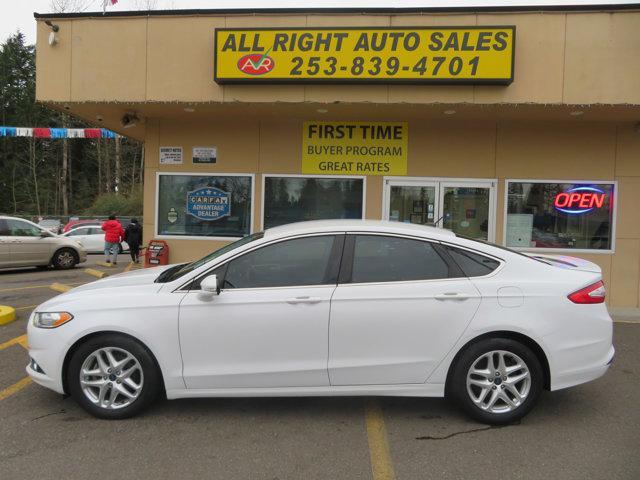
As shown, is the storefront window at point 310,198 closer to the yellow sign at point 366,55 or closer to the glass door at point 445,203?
the glass door at point 445,203

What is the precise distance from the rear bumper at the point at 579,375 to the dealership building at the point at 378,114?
489cm

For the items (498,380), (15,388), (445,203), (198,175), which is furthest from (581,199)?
(15,388)

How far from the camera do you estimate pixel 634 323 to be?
7.84m

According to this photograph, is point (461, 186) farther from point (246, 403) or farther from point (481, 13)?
point (246, 403)

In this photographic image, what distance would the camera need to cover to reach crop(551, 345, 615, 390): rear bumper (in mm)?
4043

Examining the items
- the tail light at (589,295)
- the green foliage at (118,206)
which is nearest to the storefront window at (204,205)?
the tail light at (589,295)

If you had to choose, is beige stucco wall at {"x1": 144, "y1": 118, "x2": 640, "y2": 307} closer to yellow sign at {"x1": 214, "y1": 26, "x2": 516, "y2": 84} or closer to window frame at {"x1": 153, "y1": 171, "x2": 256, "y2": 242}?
window frame at {"x1": 153, "y1": 171, "x2": 256, "y2": 242}

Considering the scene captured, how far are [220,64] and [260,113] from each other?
48.9 inches

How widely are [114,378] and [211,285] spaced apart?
1.09 m

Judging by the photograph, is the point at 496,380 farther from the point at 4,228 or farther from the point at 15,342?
the point at 4,228

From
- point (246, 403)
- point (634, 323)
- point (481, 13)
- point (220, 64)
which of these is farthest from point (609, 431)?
point (220, 64)

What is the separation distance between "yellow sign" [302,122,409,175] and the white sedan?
541 centimetres

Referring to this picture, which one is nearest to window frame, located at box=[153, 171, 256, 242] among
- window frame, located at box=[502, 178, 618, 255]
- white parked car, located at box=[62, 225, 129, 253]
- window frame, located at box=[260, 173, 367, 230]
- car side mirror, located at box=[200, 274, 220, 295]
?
window frame, located at box=[260, 173, 367, 230]

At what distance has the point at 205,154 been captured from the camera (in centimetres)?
961
